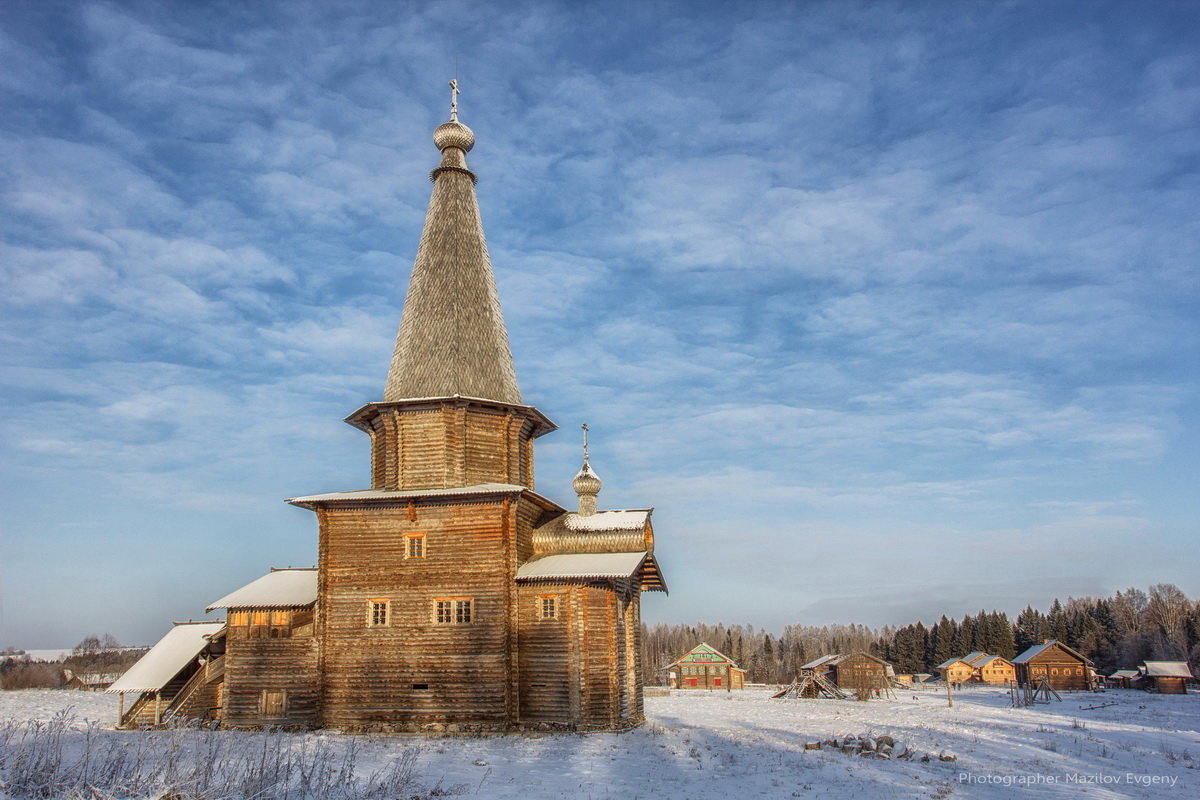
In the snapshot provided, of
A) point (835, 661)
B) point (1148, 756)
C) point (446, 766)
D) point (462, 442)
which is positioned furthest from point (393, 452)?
point (835, 661)

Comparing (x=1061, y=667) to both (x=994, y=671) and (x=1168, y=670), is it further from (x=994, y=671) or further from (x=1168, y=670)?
(x=994, y=671)

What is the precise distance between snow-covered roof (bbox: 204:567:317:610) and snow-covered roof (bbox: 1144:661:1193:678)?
218 ft

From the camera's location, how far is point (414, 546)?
27297 millimetres

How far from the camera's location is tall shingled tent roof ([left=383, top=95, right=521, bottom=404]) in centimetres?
2877

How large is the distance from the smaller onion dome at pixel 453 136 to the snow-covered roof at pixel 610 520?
14688 millimetres

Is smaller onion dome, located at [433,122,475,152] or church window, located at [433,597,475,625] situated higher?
smaller onion dome, located at [433,122,475,152]

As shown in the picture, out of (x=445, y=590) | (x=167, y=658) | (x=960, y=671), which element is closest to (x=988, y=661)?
(x=960, y=671)

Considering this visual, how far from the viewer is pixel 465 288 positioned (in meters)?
30.5

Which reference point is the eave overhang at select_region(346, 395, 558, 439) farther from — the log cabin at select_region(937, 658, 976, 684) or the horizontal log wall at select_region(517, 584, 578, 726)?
the log cabin at select_region(937, 658, 976, 684)

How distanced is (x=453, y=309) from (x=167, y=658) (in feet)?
56.8

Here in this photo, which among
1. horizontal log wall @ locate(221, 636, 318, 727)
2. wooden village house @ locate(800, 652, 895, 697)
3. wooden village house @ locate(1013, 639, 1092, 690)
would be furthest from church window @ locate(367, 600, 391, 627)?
wooden village house @ locate(1013, 639, 1092, 690)

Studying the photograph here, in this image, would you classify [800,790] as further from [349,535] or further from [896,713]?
[896,713]

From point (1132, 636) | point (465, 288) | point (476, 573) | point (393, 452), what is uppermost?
point (465, 288)

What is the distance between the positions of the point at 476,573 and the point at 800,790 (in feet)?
42.6
